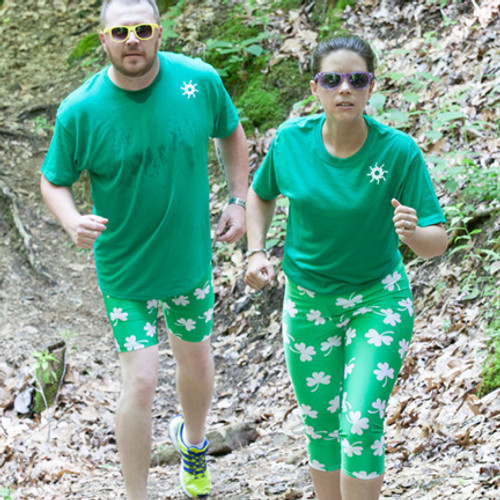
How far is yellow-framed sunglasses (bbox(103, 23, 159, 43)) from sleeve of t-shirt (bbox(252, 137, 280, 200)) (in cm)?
80

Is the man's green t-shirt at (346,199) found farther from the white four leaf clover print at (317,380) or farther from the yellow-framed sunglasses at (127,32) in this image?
the yellow-framed sunglasses at (127,32)

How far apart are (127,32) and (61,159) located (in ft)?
2.17

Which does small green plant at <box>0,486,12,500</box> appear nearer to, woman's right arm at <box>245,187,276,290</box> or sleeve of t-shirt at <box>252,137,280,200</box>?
woman's right arm at <box>245,187,276,290</box>

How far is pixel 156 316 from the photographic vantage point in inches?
150

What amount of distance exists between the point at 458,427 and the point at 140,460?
174 cm

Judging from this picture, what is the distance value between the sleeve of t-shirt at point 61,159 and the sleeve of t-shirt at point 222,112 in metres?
0.76

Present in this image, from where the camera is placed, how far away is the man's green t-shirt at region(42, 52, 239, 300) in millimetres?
3539

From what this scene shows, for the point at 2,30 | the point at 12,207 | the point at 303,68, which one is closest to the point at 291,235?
the point at 303,68

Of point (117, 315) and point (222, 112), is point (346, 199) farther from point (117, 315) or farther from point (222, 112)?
point (117, 315)

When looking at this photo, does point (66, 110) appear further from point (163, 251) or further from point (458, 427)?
point (458, 427)

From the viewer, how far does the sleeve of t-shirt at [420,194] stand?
295cm

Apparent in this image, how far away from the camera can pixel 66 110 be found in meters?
3.51

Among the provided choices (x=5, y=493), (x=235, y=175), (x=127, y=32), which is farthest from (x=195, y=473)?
(x=127, y=32)

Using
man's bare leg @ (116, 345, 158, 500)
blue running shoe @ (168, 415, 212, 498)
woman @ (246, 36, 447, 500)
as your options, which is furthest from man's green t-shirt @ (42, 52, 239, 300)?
blue running shoe @ (168, 415, 212, 498)
